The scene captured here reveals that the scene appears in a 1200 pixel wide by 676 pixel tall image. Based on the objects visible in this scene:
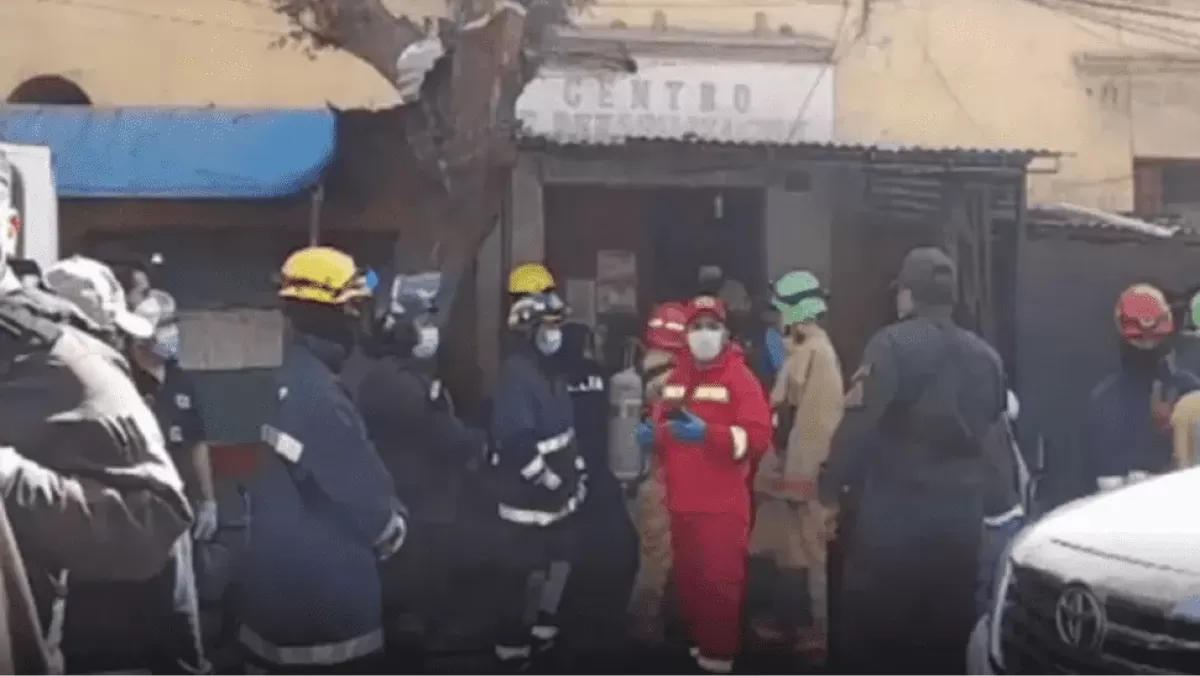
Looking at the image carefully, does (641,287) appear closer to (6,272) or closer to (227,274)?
(227,274)

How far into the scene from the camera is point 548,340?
5590 mm

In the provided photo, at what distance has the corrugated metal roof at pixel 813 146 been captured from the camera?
5.53 metres

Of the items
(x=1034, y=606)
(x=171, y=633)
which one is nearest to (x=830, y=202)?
(x=1034, y=606)

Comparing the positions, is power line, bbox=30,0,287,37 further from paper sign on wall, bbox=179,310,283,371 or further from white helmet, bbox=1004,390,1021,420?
white helmet, bbox=1004,390,1021,420

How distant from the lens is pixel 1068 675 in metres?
4.34

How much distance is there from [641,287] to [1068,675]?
2085 mm

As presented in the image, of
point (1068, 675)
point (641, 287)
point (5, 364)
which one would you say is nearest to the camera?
point (1068, 675)

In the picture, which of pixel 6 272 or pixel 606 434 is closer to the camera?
pixel 6 272

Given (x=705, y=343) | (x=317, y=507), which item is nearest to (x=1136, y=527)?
(x=705, y=343)

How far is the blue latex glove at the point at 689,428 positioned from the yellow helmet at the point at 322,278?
1278 mm

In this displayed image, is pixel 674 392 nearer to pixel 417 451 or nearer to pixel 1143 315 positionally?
pixel 417 451

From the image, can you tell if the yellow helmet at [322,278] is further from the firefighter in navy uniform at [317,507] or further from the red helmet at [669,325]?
the red helmet at [669,325]

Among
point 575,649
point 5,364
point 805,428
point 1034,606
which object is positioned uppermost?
point 5,364

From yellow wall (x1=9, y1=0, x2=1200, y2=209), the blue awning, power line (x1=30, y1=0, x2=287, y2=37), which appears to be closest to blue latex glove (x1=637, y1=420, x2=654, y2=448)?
yellow wall (x1=9, y1=0, x2=1200, y2=209)
